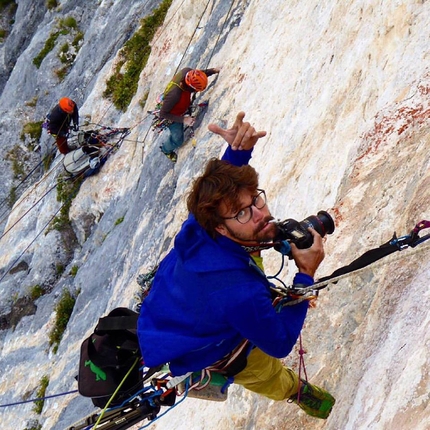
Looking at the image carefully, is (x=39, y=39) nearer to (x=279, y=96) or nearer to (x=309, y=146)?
(x=279, y=96)

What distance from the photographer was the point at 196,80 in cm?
940

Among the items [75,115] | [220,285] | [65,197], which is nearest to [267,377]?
[220,285]

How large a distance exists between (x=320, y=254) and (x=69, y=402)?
24.2ft

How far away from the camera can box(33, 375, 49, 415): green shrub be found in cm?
1009

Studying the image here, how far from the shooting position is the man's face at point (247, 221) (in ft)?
9.11

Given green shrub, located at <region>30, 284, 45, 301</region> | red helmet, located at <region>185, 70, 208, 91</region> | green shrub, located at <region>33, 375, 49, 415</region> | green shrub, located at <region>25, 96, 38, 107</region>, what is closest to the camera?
red helmet, located at <region>185, 70, 208, 91</region>

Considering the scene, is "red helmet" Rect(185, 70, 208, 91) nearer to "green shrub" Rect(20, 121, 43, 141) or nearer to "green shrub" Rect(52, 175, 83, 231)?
"green shrub" Rect(52, 175, 83, 231)

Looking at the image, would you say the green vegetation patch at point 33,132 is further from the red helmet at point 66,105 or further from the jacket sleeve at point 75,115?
the red helmet at point 66,105

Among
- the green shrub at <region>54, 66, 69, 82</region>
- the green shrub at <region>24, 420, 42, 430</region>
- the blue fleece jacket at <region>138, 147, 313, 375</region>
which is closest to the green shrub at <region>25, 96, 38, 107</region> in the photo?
the green shrub at <region>54, 66, 69, 82</region>

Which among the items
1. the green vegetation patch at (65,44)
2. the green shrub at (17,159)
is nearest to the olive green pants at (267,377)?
the green shrub at (17,159)

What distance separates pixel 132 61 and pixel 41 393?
360 inches

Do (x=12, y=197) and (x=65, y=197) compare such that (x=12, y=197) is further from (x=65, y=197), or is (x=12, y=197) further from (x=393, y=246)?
(x=393, y=246)

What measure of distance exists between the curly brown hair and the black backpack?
1.23 m

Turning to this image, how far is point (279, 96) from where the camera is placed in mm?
7340
